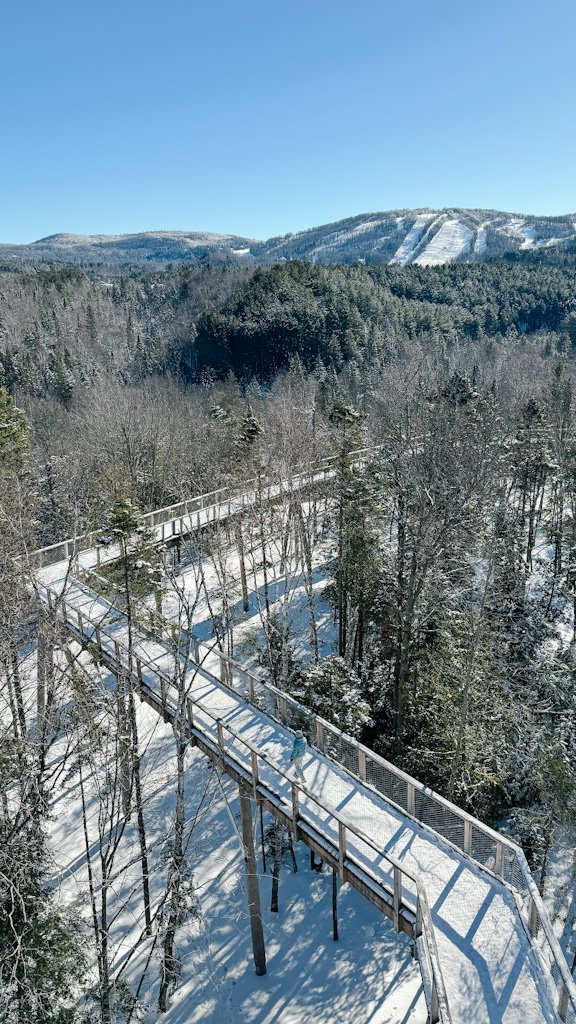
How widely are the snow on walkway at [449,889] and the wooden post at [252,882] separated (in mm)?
1077

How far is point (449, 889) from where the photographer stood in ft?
30.0

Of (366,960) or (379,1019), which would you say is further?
(366,960)

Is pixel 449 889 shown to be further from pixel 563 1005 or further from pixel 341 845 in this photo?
pixel 563 1005

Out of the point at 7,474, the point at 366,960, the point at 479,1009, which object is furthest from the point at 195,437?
the point at 479,1009

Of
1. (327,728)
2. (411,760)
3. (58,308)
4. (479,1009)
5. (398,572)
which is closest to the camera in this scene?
(479,1009)

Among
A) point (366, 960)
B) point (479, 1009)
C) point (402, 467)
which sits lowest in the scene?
point (366, 960)

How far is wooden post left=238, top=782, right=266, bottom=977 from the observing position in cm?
1200

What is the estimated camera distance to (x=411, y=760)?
55.5 ft

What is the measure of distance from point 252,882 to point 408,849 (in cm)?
491

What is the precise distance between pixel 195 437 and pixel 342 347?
3751 cm

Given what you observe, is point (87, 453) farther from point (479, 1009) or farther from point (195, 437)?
point (479, 1009)

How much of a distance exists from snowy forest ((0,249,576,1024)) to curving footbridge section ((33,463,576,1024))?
1.44 metres

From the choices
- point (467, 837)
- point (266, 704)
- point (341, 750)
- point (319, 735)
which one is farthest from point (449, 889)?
point (266, 704)

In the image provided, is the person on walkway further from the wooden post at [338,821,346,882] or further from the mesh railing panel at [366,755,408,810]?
the wooden post at [338,821,346,882]
